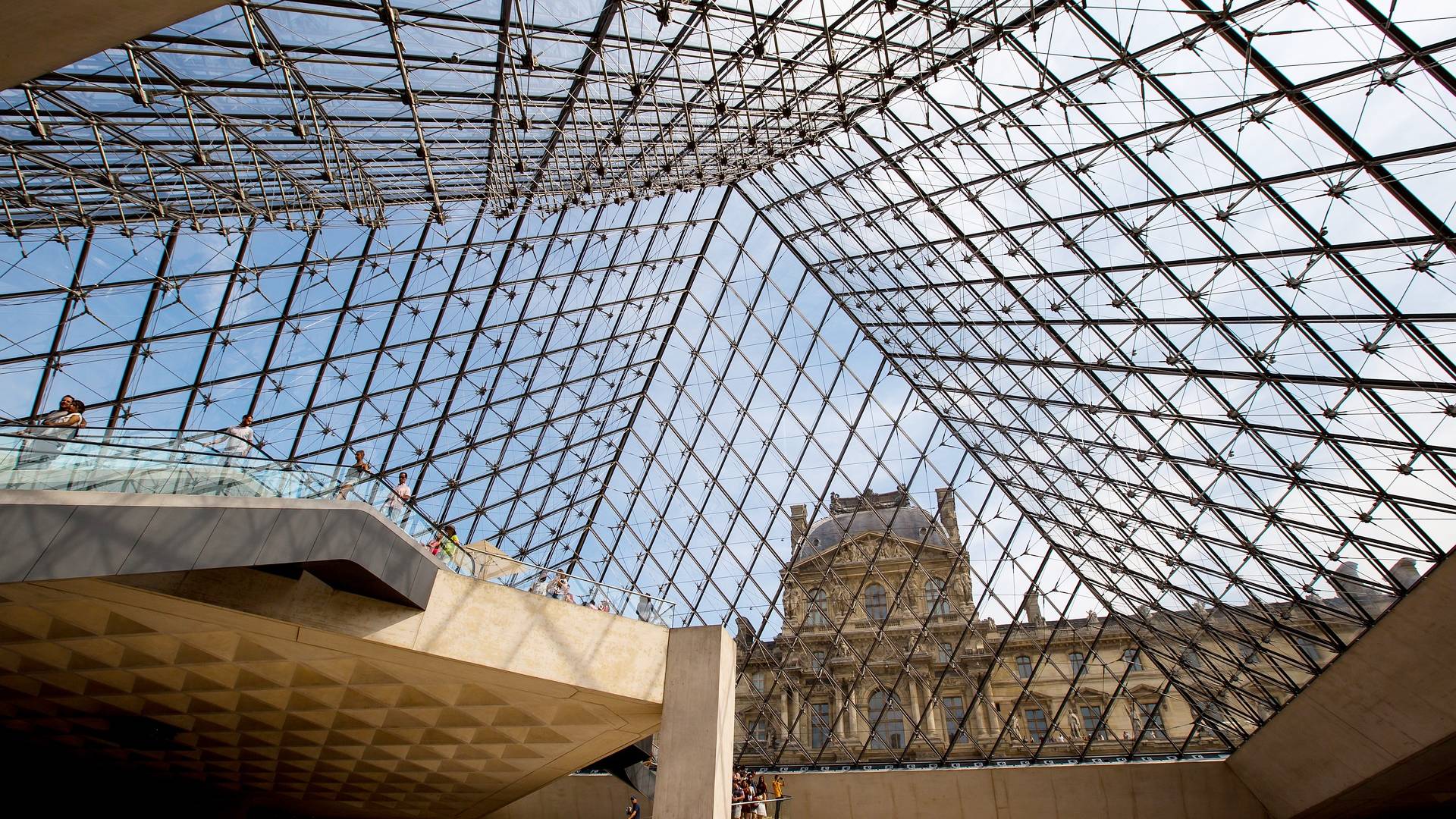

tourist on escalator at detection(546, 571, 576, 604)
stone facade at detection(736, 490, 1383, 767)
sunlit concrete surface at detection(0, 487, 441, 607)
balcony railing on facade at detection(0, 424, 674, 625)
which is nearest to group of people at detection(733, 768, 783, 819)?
tourist on escalator at detection(546, 571, 576, 604)

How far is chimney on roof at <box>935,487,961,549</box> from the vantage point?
31953mm

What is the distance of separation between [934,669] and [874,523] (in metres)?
6.38

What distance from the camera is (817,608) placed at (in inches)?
1309

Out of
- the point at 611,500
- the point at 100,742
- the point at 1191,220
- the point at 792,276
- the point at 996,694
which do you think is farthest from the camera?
the point at 611,500

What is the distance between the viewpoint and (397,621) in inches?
562

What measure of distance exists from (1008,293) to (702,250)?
17201 millimetres

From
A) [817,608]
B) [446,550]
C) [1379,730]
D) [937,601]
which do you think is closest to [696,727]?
[446,550]

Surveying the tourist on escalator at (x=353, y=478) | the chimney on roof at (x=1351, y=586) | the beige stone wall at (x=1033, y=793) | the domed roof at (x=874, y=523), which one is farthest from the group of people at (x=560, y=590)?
the domed roof at (x=874, y=523)

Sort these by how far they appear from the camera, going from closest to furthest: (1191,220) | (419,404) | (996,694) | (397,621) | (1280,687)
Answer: (397,621)
(1191,220)
(1280,687)
(996,694)
(419,404)

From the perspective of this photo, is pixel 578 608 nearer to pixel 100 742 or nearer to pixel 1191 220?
pixel 100 742

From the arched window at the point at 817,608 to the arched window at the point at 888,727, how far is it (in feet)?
14.0

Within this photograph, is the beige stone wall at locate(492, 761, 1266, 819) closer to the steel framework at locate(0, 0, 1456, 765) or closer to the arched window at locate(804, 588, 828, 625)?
the steel framework at locate(0, 0, 1456, 765)

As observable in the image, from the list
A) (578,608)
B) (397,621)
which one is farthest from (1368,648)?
(397,621)

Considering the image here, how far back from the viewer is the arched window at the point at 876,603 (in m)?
32.1
